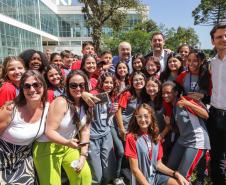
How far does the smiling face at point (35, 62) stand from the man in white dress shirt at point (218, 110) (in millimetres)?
2895

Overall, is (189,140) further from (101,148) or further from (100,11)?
(100,11)

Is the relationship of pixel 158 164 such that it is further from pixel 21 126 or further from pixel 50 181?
pixel 21 126

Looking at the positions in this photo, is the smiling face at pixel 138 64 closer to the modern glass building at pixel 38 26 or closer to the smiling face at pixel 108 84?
the smiling face at pixel 108 84

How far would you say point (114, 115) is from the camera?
16.8 feet

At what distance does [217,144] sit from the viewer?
14.2 ft

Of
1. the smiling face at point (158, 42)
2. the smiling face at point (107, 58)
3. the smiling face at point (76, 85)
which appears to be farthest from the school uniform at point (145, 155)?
the smiling face at point (107, 58)

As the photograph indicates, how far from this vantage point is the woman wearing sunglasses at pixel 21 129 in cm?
325

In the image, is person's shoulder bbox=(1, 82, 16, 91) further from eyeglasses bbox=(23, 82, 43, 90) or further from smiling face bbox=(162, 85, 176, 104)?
smiling face bbox=(162, 85, 176, 104)

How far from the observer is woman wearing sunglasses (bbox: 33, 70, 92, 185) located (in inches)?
138

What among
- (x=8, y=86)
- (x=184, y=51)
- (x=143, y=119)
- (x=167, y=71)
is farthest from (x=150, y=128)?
(x=184, y=51)

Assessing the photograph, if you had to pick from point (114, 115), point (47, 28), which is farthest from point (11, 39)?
point (114, 115)

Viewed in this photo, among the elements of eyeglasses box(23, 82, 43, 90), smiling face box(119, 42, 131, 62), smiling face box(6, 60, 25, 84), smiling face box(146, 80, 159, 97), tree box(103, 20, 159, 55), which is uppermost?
tree box(103, 20, 159, 55)

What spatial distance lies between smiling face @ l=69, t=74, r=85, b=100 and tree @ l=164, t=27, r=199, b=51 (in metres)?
33.4

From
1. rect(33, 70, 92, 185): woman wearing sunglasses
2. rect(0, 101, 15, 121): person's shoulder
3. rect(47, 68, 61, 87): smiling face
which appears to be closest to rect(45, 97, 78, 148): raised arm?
rect(33, 70, 92, 185): woman wearing sunglasses
